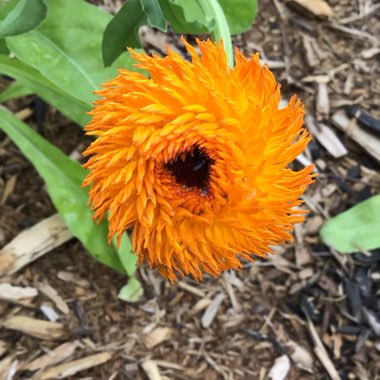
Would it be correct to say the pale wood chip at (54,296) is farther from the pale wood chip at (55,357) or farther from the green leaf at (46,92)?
the green leaf at (46,92)

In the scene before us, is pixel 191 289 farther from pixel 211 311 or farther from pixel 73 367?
pixel 73 367

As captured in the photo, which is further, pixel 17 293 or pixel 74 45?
pixel 17 293

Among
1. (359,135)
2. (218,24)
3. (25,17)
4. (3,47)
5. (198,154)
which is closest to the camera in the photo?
(198,154)

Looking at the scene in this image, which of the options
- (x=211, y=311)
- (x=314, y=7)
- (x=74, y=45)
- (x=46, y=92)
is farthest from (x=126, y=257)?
(x=314, y=7)

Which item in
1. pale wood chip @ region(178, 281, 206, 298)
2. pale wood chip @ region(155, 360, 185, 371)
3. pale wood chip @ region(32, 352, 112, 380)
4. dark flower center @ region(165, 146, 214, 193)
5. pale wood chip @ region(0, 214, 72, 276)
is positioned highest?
dark flower center @ region(165, 146, 214, 193)

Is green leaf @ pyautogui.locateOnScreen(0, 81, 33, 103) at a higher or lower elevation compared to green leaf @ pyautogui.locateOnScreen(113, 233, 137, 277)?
higher

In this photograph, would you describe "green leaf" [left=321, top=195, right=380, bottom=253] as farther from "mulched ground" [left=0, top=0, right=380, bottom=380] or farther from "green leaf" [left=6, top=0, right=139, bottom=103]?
"green leaf" [left=6, top=0, right=139, bottom=103]

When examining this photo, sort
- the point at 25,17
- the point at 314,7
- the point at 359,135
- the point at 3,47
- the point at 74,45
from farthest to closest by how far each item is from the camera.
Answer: the point at 314,7 < the point at 359,135 < the point at 74,45 < the point at 3,47 < the point at 25,17

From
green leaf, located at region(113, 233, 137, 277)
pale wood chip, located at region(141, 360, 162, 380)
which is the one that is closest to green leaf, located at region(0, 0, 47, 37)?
green leaf, located at region(113, 233, 137, 277)
